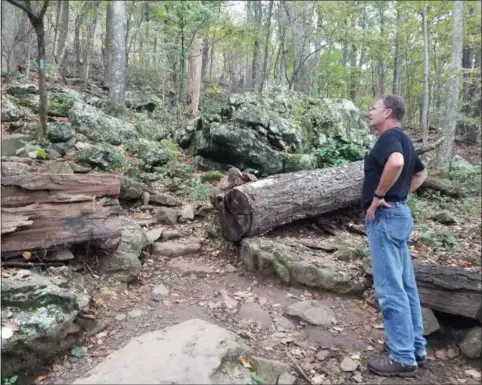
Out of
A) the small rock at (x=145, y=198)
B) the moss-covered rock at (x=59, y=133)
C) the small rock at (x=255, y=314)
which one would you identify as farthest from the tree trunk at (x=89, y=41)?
the small rock at (x=255, y=314)

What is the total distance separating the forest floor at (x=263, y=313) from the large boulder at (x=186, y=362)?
295 mm

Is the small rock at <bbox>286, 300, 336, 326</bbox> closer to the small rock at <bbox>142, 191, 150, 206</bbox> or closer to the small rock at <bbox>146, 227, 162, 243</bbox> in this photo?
the small rock at <bbox>146, 227, 162, 243</bbox>

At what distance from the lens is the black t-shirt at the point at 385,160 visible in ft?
10.6

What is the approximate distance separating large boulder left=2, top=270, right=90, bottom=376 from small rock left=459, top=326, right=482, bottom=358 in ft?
11.0

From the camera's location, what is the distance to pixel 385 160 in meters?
3.23

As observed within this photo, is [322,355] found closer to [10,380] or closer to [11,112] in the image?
[10,380]

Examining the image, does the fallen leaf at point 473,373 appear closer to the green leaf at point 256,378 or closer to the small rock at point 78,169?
the green leaf at point 256,378

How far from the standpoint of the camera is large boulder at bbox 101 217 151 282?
451 centimetres

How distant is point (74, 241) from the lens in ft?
13.9

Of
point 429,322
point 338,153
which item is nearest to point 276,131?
point 338,153

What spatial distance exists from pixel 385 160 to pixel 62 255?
10.9ft

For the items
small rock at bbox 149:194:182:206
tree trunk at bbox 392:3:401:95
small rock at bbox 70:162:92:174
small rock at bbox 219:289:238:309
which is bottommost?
small rock at bbox 219:289:238:309

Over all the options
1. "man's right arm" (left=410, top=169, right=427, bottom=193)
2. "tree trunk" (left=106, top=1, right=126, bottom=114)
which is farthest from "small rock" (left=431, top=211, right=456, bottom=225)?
"tree trunk" (left=106, top=1, right=126, bottom=114)

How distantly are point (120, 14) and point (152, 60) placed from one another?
808 cm
